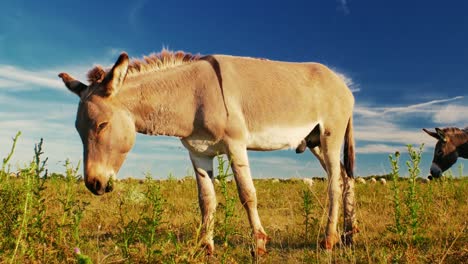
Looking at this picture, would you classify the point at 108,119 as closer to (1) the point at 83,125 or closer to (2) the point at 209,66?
(1) the point at 83,125

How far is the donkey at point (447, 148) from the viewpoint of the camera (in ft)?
56.6

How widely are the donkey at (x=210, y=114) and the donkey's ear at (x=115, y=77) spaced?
1cm

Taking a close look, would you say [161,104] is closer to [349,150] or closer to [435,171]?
[349,150]

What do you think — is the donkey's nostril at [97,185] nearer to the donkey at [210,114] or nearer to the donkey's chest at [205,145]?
the donkey at [210,114]

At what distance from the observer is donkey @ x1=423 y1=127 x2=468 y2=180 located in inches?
680

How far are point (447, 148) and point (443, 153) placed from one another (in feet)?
1.03

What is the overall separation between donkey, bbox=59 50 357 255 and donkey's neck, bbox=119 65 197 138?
0.01 m

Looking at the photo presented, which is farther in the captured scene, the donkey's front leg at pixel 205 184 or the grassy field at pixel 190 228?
the donkey's front leg at pixel 205 184

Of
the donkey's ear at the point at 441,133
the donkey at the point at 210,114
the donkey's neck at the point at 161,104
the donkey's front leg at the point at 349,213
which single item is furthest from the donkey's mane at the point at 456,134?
the donkey's neck at the point at 161,104

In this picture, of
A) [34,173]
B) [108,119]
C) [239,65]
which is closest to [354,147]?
[239,65]

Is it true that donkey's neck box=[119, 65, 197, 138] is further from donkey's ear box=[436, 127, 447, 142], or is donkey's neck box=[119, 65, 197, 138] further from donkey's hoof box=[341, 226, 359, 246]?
donkey's ear box=[436, 127, 447, 142]

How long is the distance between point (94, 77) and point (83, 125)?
2.60 feet

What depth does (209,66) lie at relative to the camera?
5664 millimetres

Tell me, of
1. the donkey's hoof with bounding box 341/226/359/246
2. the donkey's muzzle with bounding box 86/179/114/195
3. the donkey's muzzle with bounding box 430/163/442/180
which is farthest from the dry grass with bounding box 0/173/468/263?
the donkey's muzzle with bounding box 430/163/442/180
